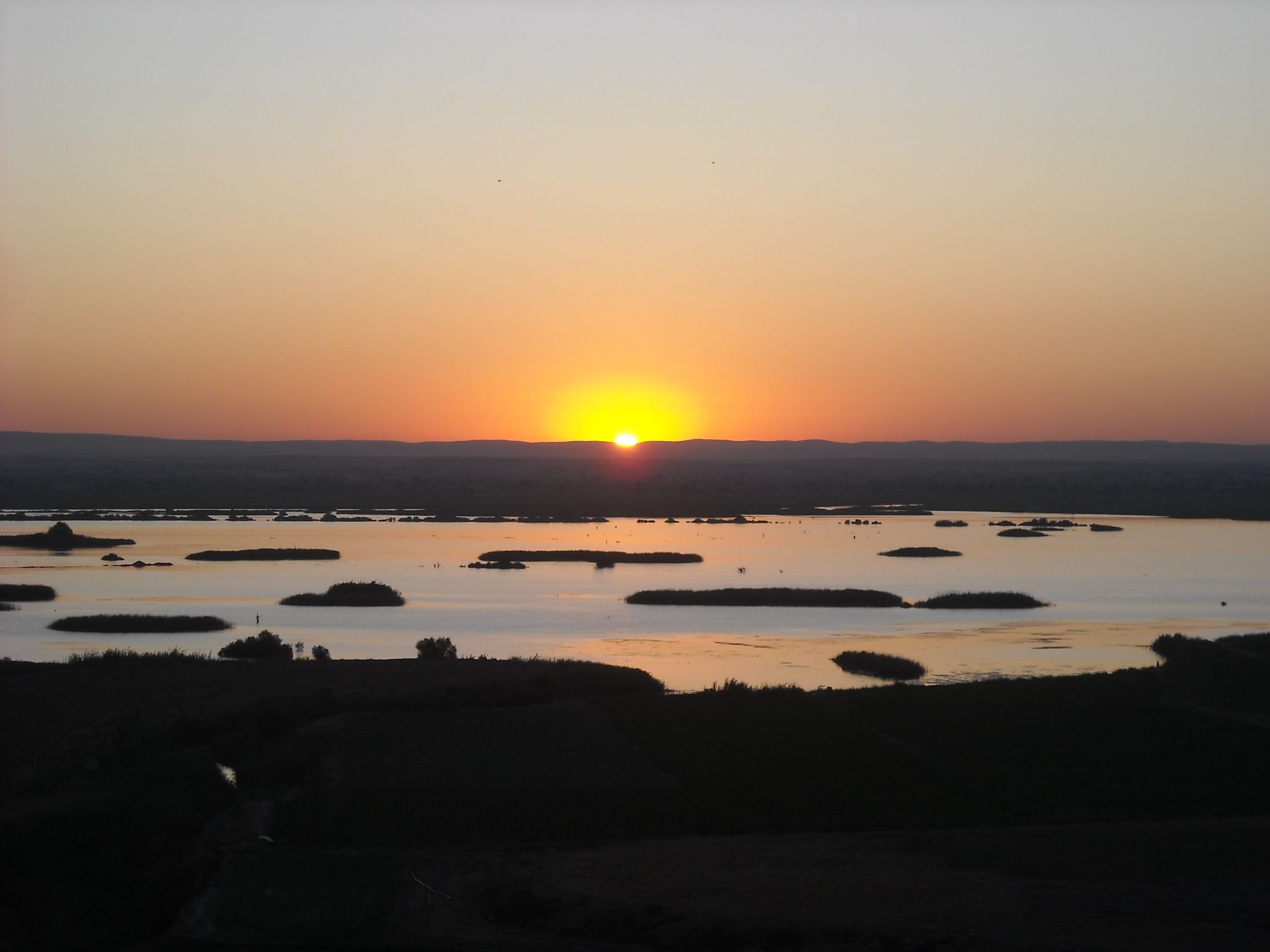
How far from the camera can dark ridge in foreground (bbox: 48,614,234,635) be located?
1661 inches

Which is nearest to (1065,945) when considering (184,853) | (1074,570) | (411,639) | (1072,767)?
(1072,767)

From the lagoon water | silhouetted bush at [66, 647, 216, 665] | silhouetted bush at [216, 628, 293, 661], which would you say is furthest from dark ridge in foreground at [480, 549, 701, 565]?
silhouetted bush at [66, 647, 216, 665]

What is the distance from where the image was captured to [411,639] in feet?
137

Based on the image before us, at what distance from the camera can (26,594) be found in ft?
167

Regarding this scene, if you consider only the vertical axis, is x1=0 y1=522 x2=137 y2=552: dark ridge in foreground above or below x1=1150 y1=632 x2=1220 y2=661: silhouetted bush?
above

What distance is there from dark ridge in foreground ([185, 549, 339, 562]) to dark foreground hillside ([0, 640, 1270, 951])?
37447 mm

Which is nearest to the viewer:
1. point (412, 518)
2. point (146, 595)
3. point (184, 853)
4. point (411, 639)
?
point (184, 853)

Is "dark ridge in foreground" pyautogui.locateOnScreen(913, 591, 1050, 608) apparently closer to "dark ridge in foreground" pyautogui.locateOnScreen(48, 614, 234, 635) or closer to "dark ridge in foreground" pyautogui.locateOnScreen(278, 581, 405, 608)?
"dark ridge in foreground" pyautogui.locateOnScreen(278, 581, 405, 608)

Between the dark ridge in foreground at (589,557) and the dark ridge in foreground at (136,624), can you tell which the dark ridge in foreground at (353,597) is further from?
the dark ridge in foreground at (589,557)

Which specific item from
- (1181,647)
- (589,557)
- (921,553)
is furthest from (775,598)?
(921,553)

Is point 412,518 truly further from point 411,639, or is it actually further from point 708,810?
point 708,810

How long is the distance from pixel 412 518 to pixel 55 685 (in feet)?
254

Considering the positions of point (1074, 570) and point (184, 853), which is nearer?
point (184, 853)

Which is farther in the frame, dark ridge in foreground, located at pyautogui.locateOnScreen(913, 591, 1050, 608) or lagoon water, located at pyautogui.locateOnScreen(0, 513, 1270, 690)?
dark ridge in foreground, located at pyautogui.locateOnScreen(913, 591, 1050, 608)
